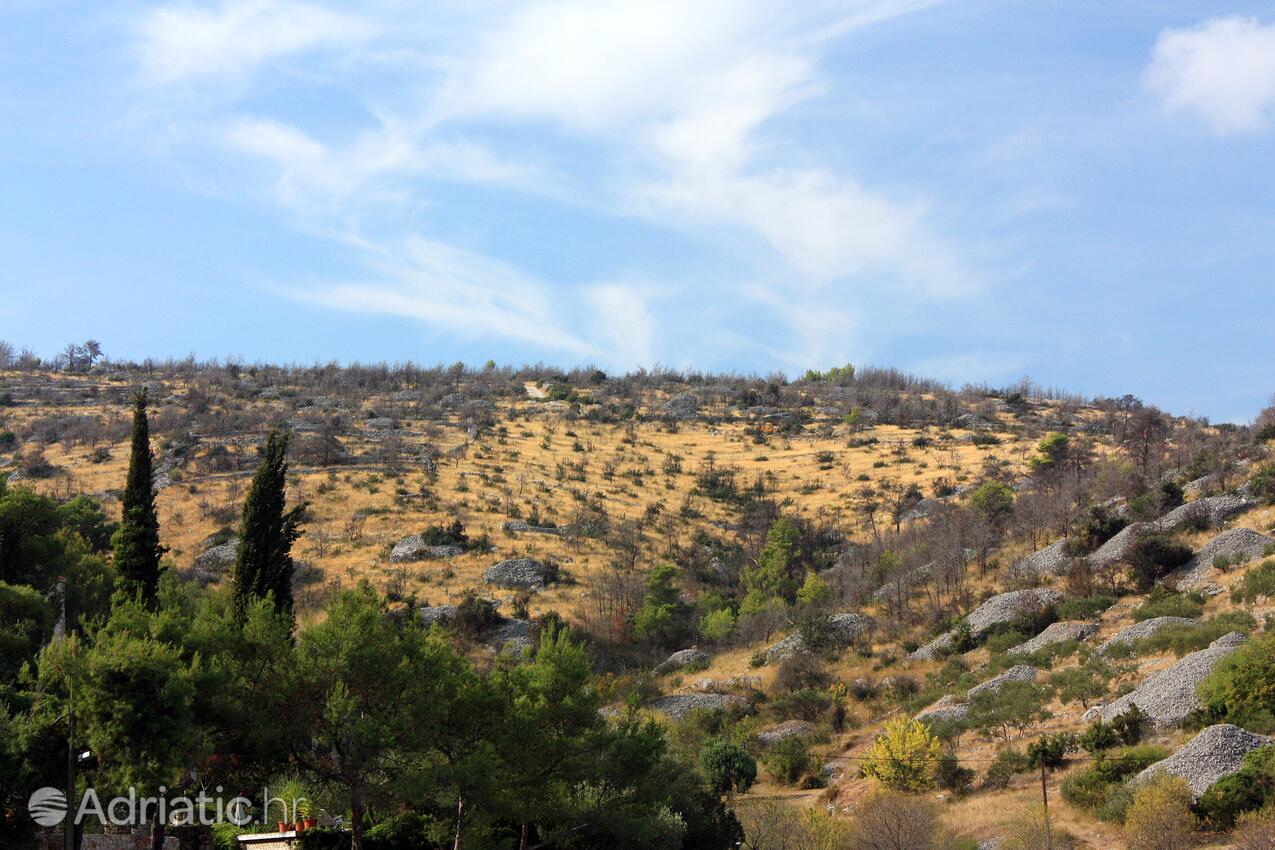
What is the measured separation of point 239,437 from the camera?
67625mm

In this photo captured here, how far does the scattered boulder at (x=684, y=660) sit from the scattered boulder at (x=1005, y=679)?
12675 mm

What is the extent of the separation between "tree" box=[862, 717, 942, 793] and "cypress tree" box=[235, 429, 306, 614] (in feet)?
57.7

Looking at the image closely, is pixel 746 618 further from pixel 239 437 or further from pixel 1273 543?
pixel 239 437

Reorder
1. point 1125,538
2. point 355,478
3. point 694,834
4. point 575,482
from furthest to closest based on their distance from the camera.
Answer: point 575,482 < point 355,478 < point 1125,538 < point 694,834

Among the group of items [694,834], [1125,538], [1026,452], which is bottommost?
[694,834]

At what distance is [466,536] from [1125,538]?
29.8 m

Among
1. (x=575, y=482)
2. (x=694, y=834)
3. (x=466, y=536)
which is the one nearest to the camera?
(x=694, y=834)

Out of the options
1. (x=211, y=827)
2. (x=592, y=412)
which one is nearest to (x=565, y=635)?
(x=211, y=827)

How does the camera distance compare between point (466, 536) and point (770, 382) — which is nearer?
point (466, 536)

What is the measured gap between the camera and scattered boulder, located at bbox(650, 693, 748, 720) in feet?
132

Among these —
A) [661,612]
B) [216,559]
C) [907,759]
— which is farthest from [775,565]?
[216,559]

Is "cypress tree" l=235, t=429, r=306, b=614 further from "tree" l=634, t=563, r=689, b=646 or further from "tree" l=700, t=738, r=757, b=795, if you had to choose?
"tree" l=634, t=563, r=689, b=646

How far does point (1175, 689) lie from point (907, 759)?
7.82 m

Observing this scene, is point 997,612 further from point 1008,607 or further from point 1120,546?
point 1120,546
